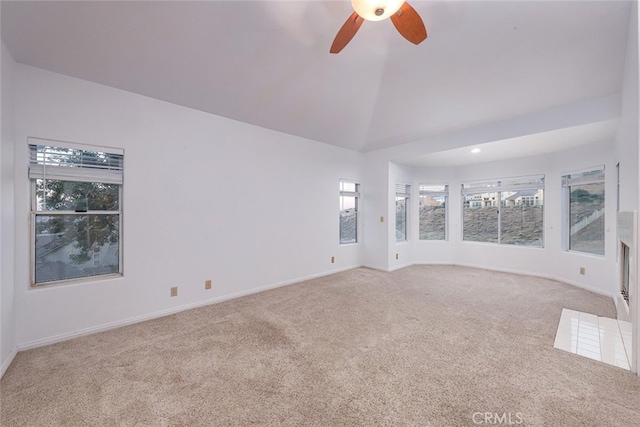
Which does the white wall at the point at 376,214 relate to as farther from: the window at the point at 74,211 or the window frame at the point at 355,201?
the window at the point at 74,211

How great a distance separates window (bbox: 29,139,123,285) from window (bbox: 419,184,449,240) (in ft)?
19.0

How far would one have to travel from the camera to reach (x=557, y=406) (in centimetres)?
165

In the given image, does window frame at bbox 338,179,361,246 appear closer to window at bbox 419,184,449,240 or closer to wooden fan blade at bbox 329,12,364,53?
window at bbox 419,184,449,240

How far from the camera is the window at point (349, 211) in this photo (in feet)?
17.7

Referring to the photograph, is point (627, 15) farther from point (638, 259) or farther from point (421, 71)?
point (638, 259)

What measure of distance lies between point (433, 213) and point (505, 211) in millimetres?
1424

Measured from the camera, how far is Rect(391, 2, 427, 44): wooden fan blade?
1.77 m

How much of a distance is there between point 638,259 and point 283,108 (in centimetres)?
403

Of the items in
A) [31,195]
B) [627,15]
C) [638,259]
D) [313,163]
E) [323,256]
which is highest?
[627,15]

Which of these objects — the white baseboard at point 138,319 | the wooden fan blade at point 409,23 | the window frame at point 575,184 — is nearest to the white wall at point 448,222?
the window frame at point 575,184

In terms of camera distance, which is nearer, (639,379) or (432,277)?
(639,379)

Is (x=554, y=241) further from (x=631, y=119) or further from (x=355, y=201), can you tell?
(x=355, y=201)

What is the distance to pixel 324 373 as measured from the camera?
197cm

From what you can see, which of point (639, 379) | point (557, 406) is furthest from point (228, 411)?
point (639, 379)
